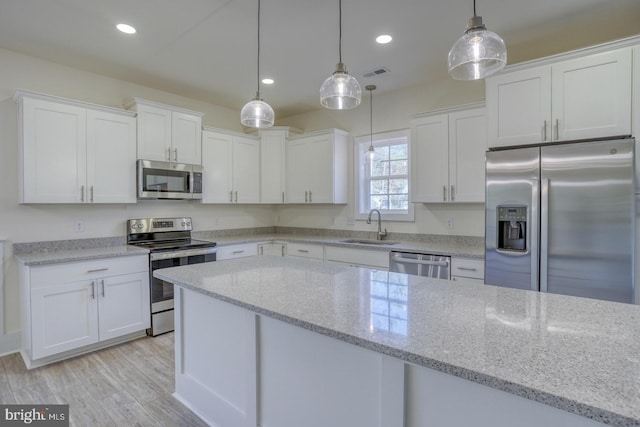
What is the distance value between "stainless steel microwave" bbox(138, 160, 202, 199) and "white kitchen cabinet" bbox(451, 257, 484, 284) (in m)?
2.95

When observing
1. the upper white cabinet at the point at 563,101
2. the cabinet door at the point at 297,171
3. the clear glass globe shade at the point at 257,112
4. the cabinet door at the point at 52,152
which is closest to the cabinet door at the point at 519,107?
the upper white cabinet at the point at 563,101

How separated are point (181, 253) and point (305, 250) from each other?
1454 mm

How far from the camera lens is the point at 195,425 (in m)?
2.02

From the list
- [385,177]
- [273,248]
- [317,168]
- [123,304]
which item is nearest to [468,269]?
[385,177]

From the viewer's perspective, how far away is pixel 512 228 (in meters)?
2.63

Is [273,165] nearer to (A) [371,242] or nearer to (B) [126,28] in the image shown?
(A) [371,242]

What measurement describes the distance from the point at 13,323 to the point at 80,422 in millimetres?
1716

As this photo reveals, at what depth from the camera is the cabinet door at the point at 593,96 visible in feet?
7.54

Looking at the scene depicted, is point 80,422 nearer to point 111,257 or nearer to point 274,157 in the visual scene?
point 111,257

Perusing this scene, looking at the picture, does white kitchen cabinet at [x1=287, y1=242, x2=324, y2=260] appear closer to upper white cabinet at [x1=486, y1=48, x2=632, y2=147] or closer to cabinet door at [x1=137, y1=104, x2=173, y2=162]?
cabinet door at [x1=137, y1=104, x2=173, y2=162]

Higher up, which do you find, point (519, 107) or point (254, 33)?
point (254, 33)

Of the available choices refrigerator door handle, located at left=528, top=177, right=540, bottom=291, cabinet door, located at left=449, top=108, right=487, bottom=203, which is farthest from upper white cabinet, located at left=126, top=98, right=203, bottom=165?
refrigerator door handle, located at left=528, top=177, right=540, bottom=291

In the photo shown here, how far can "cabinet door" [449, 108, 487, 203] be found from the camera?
126 inches

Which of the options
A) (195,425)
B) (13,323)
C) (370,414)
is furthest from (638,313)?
(13,323)
